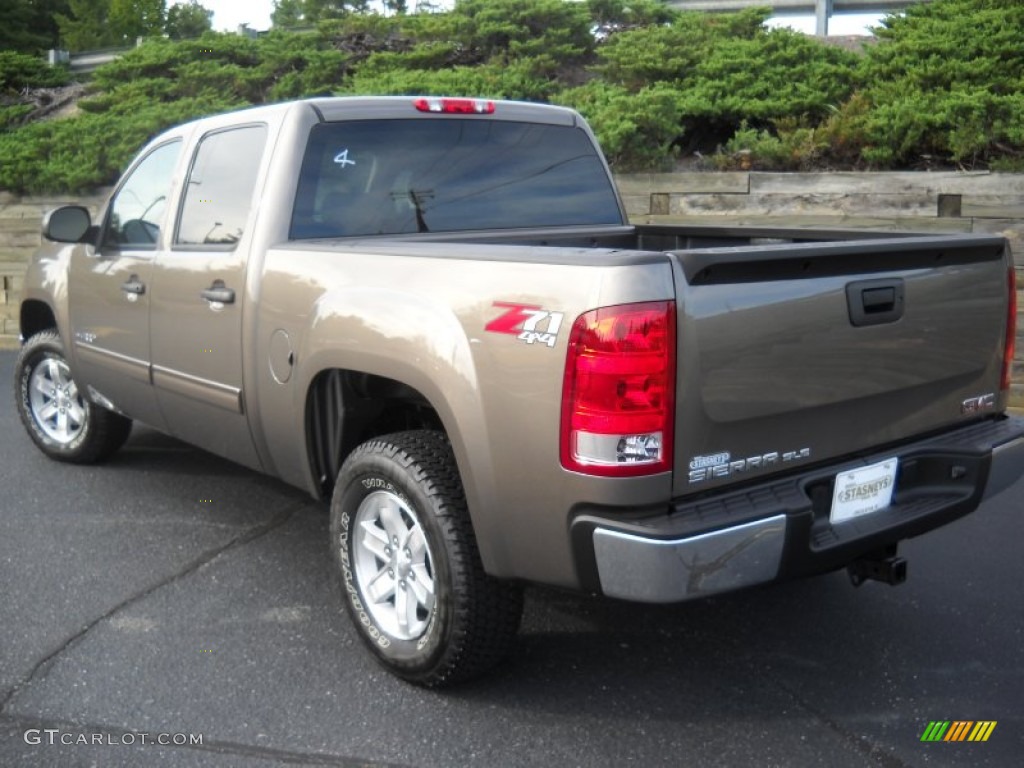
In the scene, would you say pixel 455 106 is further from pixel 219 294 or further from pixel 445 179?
pixel 219 294

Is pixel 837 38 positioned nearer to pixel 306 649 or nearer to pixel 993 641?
pixel 993 641

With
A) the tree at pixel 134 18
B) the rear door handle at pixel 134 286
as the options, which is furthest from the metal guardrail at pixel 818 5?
the tree at pixel 134 18

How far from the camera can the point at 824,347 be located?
2.95 meters

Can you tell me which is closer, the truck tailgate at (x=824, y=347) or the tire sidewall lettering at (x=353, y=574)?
the truck tailgate at (x=824, y=347)

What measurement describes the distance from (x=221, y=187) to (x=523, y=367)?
2.11 metres

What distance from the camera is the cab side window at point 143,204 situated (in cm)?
480

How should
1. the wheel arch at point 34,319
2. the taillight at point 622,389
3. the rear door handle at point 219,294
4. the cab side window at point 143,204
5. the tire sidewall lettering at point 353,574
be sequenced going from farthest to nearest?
the wheel arch at point 34,319, the cab side window at point 143,204, the rear door handle at point 219,294, the tire sidewall lettering at point 353,574, the taillight at point 622,389

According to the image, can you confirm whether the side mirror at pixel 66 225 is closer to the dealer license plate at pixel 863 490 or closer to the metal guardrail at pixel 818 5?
the dealer license plate at pixel 863 490

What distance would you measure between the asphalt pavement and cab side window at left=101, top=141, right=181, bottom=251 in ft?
4.51

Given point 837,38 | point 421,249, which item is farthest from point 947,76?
point 421,249

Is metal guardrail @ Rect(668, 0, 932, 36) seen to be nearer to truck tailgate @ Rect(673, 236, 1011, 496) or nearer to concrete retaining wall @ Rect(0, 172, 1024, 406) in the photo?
concrete retaining wall @ Rect(0, 172, 1024, 406)

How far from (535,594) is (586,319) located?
1.76m

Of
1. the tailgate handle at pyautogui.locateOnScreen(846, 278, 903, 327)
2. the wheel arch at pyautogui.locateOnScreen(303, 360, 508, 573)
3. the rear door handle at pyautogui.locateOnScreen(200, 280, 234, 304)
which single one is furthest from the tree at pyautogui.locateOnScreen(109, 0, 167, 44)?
the tailgate handle at pyautogui.locateOnScreen(846, 278, 903, 327)

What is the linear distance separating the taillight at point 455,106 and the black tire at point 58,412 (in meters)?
2.61
